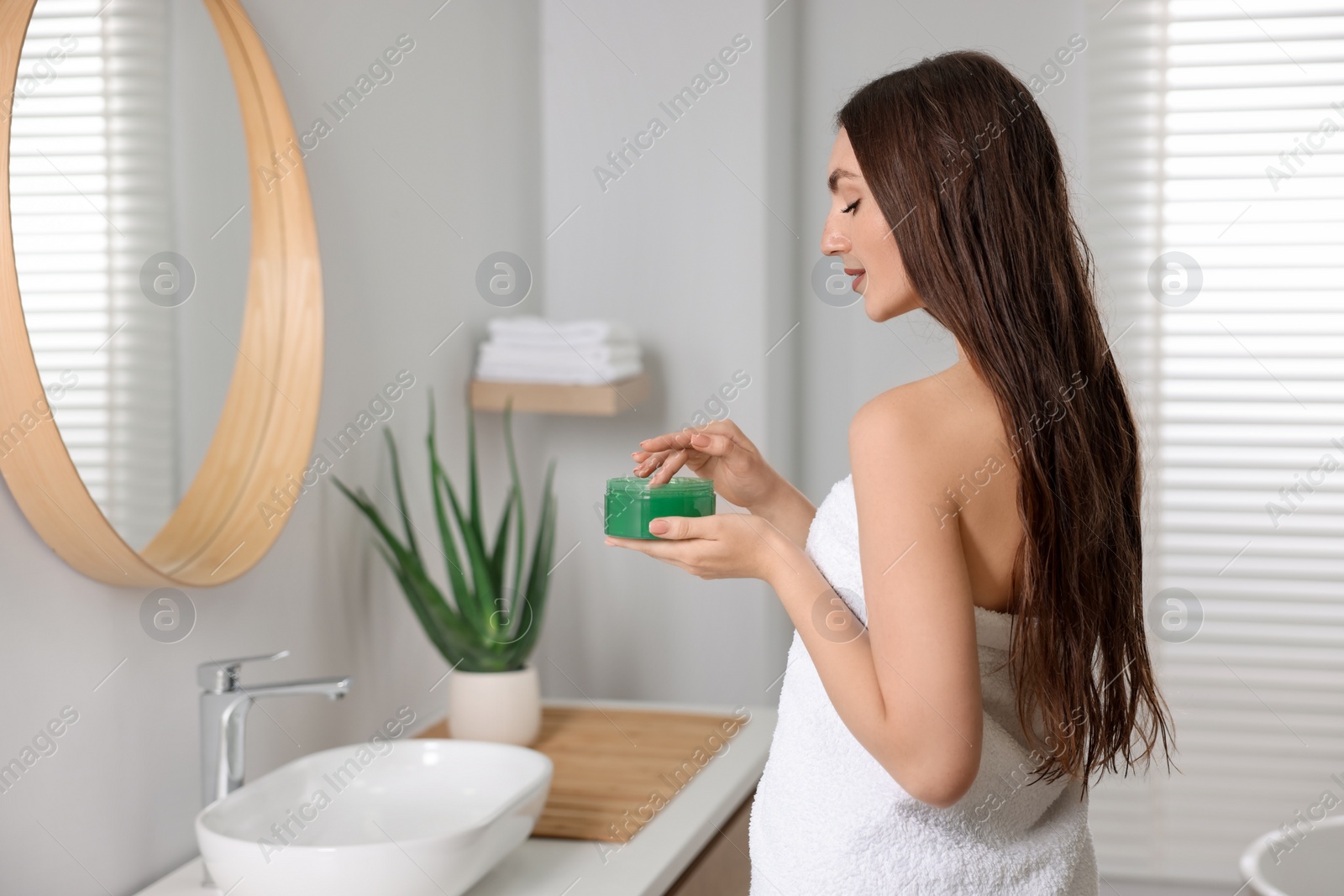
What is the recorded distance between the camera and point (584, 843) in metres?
1.34

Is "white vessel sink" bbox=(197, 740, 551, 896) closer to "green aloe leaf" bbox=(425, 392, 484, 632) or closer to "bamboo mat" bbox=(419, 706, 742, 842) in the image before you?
"bamboo mat" bbox=(419, 706, 742, 842)

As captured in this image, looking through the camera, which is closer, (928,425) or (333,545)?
(928,425)

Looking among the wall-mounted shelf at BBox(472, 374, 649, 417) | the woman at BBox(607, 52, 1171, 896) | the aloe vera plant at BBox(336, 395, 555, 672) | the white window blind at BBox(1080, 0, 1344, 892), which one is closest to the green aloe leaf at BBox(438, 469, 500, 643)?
the aloe vera plant at BBox(336, 395, 555, 672)

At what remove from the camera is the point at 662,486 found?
3.21ft

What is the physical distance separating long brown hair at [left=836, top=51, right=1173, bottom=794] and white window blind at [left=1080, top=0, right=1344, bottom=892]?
143 cm

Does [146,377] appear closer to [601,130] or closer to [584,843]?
[584,843]

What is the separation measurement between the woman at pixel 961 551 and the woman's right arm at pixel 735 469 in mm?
117

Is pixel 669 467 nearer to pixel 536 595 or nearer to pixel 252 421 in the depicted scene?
pixel 252 421

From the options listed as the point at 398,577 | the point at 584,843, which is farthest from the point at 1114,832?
the point at 398,577

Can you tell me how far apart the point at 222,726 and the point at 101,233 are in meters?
0.50

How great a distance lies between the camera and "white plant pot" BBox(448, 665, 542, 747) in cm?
163

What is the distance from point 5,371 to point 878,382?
1.69 meters

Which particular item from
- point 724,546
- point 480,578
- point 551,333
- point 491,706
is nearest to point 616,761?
point 491,706

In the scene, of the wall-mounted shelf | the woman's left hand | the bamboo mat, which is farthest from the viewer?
the wall-mounted shelf
